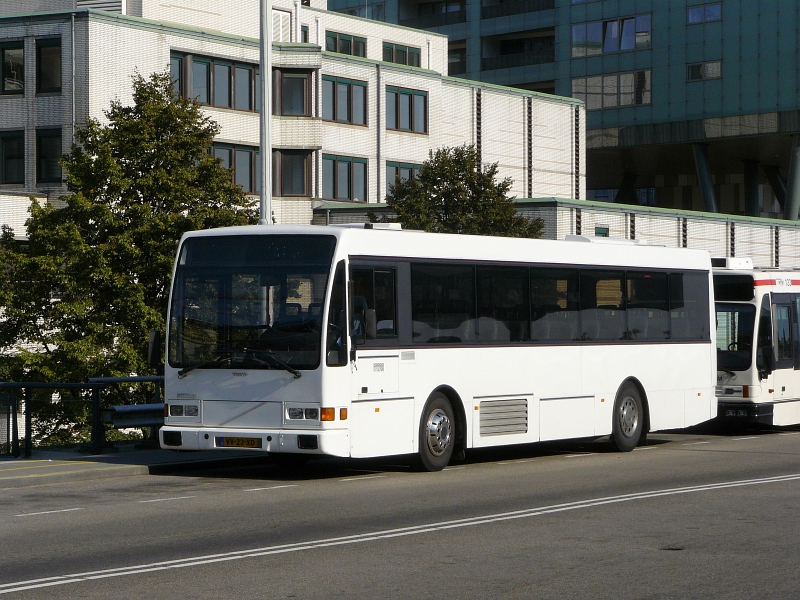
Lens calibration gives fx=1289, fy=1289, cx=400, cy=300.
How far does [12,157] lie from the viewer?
142 feet

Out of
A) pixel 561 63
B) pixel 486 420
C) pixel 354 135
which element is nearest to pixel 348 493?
pixel 486 420

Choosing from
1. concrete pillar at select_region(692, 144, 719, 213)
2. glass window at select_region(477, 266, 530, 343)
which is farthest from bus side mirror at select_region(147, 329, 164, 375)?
concrete pillar at select_region(692, 144, 719, 213)

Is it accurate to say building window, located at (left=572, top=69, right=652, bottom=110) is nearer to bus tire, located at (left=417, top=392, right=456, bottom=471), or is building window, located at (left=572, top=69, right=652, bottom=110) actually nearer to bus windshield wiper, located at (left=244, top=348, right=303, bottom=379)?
bus tire, located at (left=417, top=392, right=456, bottom=471)

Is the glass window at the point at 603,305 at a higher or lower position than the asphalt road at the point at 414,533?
higher

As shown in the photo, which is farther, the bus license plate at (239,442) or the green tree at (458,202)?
the green tree at (458,202)

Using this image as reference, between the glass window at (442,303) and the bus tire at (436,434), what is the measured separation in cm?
80

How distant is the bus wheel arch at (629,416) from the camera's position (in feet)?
63.4

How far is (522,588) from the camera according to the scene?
27.2 ft

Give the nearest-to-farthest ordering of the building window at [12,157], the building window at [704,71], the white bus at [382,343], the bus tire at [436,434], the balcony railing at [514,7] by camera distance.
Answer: the white bus at [382,343]
the bus tire at [436,434]
the building window at [12,157]
the building window at [704,71]
the balcony railing at [514,7]

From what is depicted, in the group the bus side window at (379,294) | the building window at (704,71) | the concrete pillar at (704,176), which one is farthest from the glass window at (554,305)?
the building window at (704,71)

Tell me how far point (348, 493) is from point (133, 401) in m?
13.6

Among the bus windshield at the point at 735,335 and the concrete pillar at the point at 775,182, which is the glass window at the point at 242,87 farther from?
the concrete pillar at the point at 775,182

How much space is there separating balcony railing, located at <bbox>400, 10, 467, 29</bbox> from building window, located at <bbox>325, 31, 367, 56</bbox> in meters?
20.1

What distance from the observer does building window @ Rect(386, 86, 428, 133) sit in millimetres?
51656
